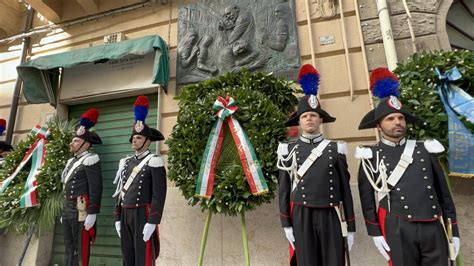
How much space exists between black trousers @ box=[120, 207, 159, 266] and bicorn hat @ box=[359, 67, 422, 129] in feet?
8.96

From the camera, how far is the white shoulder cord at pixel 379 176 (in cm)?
243

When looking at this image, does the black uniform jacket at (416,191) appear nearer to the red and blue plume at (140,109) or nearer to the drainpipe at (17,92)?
the red and blue plume at (140,109)

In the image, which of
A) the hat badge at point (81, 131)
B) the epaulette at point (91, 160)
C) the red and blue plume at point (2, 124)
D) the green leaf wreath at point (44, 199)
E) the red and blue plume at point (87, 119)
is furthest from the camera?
the red and blue plume at point (2, 124)

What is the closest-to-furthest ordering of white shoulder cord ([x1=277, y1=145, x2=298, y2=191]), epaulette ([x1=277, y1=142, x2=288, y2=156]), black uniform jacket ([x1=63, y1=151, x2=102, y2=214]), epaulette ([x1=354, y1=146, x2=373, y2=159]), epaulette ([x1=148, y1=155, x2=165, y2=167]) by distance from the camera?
epaulette ([x1=354, y1=146, x2=373, y2=159]), white shoulder cord ([x1=277, y1=145, x2=298, y2=191]), epaulette ([x1=277, y1=142, x2=288, y2=156]), epaulette ([x1=148, y1=155, x2=165, y2=167]), black uniform jacket ([x1=63, y1=151, x2=102, y2=214])

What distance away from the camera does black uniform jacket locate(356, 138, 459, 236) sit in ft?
7.48

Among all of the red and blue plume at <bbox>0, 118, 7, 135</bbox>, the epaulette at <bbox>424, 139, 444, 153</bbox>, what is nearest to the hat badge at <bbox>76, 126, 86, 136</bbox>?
the red and blue plume at <bbox>0, 118, 7, 135</bbox>

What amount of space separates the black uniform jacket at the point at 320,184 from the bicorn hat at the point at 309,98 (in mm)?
277

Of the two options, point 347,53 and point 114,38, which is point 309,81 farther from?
point 114,38

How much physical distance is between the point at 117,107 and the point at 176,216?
267 cm

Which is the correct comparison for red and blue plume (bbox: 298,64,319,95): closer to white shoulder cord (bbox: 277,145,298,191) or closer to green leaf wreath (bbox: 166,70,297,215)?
green leaf wreath (bbox: 166,70,297,215)

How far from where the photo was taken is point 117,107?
18.5 ft

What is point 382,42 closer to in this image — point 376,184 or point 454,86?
point 454,86

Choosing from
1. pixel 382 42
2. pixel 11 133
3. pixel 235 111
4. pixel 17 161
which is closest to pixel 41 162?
pixel 17 161

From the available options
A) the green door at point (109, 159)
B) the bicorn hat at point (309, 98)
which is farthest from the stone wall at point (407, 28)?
the green door at point (109, 159)
